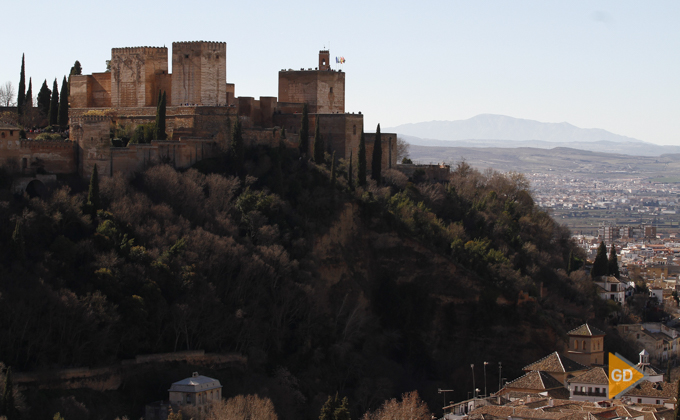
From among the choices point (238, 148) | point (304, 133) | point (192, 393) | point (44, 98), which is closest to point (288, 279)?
point (238, 148)

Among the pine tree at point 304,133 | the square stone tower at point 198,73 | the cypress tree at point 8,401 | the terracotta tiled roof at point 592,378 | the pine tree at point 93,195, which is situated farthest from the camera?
the pine tree at point 304,133

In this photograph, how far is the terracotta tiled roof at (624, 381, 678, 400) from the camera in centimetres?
3938

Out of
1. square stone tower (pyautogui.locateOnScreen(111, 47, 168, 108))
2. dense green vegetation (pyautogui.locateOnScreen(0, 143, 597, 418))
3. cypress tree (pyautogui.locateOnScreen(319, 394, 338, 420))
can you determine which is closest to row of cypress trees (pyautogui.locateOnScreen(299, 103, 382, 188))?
dense green vegetation (pyautogui.locateOnScreen(0, 143, 597, 418))

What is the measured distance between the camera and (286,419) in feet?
125

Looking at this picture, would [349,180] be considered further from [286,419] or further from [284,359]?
[286,419]

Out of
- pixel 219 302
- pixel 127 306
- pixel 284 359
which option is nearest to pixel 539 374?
pixel 284 359

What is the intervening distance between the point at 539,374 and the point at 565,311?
471 inches

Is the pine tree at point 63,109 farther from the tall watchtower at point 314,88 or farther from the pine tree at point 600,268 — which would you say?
the pine tree at point 600,268

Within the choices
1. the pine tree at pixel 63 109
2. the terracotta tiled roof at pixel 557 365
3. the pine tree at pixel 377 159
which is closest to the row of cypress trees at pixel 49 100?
the pine tree at pixel 63 109

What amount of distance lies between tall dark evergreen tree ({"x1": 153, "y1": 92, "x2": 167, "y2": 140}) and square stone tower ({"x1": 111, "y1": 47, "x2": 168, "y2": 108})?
475cm

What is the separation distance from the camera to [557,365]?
43281mm

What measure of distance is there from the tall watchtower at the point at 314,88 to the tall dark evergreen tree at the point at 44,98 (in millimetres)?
11438

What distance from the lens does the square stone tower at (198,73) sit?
51438mm

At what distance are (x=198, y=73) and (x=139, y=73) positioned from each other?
3292 mm
